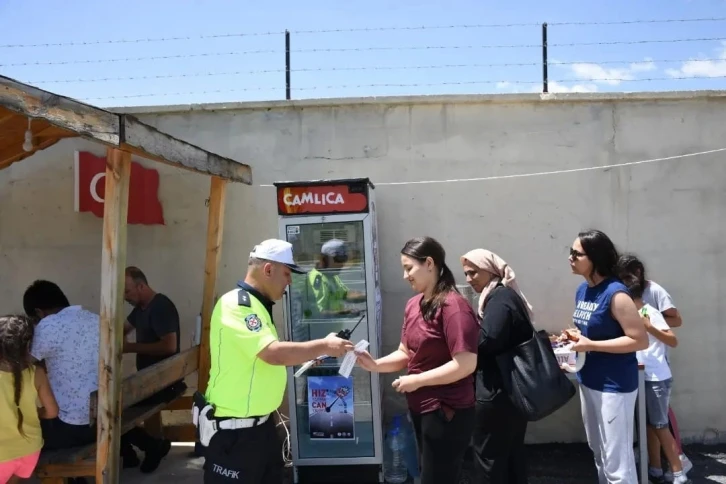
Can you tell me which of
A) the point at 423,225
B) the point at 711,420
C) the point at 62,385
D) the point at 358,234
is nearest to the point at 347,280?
the point at 358,234

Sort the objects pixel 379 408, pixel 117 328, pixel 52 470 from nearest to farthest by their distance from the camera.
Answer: pixel 117 328 → pixel 52 470 → pixel 379 408

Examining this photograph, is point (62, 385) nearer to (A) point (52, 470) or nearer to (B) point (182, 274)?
(A) point (52, 470)

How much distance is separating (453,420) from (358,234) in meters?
2.04

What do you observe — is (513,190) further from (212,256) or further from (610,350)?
(212,256)

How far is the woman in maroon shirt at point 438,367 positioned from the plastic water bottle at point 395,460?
67.8 inches

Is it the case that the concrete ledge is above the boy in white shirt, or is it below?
above

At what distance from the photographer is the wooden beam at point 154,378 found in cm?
349

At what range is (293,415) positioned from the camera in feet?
14.2

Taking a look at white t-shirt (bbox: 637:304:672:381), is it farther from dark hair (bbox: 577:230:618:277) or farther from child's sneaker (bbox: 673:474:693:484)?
dark hair (bbox: 577:230:618:277)

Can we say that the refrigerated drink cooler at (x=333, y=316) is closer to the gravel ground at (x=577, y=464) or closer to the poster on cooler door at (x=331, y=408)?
the poster on cooler door at (x=331, y=408)

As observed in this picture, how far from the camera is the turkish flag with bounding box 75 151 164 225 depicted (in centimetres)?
505

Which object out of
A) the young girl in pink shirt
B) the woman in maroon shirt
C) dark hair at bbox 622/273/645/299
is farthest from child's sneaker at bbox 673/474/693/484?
the young girl in pink shirt

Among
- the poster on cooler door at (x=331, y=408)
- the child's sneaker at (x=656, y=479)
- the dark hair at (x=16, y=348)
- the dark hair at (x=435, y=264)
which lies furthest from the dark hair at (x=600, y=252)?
the dark hair at (x=16, y=348)

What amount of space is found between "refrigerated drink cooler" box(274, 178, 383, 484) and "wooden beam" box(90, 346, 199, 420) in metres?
0.84
